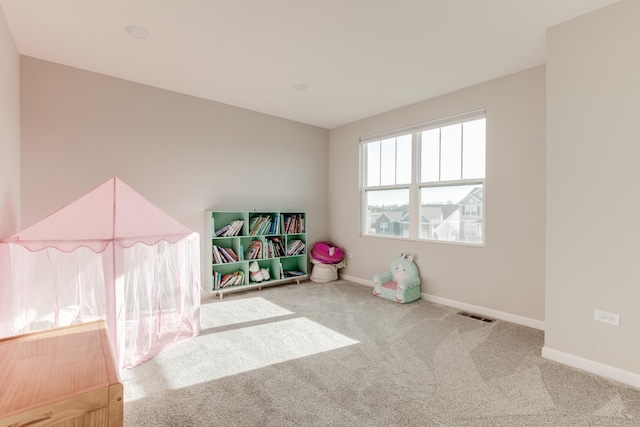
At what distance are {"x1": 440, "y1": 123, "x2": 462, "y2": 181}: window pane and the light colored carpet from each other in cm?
171

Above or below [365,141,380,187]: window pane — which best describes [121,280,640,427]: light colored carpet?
below

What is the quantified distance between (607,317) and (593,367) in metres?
0.38

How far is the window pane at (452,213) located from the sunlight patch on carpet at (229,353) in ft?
6.21

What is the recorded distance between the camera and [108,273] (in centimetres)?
213

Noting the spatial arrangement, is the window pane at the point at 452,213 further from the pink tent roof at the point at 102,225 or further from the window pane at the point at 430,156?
the pink tent roof at the point at 102,225

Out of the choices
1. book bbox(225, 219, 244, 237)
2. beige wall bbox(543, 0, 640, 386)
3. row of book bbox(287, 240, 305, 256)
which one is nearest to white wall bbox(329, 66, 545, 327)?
beige wall bbox(543, 0, 640, 386)

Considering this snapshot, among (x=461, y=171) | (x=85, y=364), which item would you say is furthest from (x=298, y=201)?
(x=85, y=364)

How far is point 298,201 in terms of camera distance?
4.97 metres

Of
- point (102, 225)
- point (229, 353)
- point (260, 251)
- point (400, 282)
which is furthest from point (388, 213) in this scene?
point (102, 225)

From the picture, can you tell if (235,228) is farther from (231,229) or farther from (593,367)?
(593,367)

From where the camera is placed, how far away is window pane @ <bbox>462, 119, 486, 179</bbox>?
3443mm

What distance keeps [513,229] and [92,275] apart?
3.79 meters

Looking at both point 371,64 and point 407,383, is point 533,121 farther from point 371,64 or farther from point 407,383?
point 407,383

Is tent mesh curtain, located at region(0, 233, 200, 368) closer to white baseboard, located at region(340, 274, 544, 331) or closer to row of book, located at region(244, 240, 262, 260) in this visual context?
row of book, located at region(244, 240, 262, 260)
